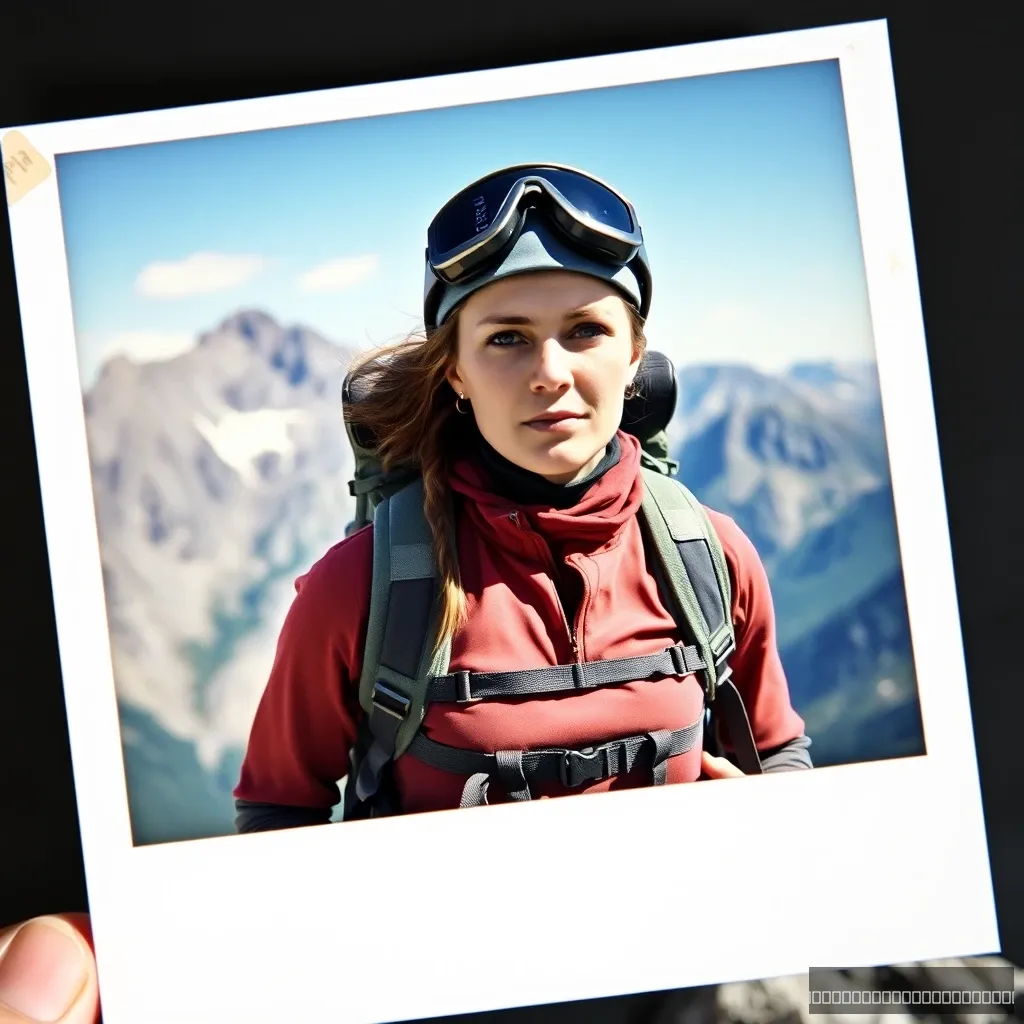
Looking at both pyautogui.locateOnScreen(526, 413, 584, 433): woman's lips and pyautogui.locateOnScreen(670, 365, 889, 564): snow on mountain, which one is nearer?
pyautogui.locateOnScreen(526, 413, 584, 433): woman's lips

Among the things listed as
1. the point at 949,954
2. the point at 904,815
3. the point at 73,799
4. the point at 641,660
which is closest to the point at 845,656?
the point at 904,815

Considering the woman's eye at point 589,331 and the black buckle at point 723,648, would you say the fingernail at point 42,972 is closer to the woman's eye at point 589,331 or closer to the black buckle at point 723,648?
the black buckle at point 723,648

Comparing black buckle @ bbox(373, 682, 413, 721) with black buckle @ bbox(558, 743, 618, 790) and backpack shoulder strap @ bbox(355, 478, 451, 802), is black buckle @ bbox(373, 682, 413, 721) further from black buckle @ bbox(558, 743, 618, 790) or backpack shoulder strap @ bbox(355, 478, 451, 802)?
black buckle @ bbox(558, 743, 618, 790)

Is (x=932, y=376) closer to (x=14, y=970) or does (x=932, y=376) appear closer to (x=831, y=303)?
(x=831, y=303)

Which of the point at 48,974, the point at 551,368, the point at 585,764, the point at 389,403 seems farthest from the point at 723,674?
the point at 48,974

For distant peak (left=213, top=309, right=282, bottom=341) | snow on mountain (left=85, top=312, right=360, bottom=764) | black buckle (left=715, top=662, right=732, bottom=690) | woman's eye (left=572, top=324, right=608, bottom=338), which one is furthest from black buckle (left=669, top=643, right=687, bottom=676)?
distant peak (left=213, top=309, right=282, bottom=341)

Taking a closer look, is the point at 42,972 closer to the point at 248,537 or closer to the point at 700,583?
the point at 248,537

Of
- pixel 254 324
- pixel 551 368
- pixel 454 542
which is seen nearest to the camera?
pixel 551 368
